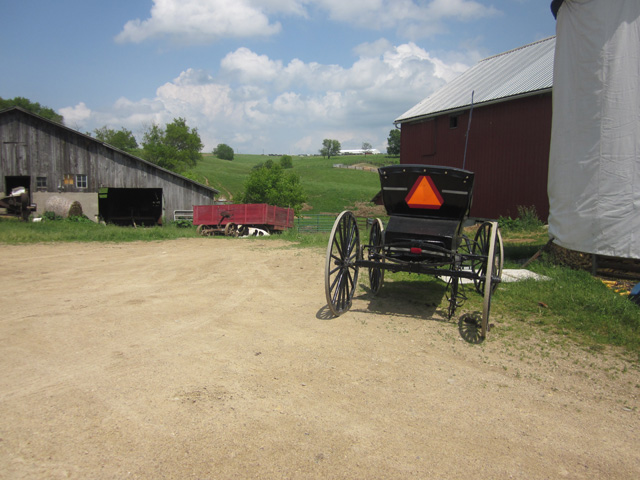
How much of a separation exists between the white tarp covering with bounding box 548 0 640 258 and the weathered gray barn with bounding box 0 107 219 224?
22.9 m

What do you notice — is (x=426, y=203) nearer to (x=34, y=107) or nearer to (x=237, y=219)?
(x=237, y=219)

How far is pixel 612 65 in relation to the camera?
8266mm

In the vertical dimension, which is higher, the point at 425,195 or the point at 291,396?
the point at 425,195

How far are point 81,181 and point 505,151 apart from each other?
22635mm

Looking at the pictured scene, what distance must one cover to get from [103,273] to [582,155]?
33.4ft

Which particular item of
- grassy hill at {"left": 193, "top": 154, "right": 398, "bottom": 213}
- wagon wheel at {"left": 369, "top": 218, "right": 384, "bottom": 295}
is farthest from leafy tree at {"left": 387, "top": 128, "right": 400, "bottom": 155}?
wagon wheel at {"left": 369, "top": 218, "right": 384, "bottom": 295}

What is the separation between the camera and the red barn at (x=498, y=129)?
1814 cm

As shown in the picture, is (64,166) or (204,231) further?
(64,166)

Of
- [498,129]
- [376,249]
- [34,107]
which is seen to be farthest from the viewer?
[34,107]

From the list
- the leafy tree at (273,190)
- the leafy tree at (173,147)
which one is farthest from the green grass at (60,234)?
the leafy tree at (173,147)

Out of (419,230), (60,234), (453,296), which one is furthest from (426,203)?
(60,234)

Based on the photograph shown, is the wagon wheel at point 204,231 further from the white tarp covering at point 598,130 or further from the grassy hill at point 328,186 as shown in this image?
the grassy hill at point 328,186

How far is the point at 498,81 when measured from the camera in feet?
70.2

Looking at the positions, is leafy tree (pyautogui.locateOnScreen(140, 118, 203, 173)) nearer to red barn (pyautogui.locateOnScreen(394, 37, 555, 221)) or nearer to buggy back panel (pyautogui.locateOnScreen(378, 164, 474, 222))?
red barn (pyautogui.locateOnScreen(394, 37, 555, 221))
